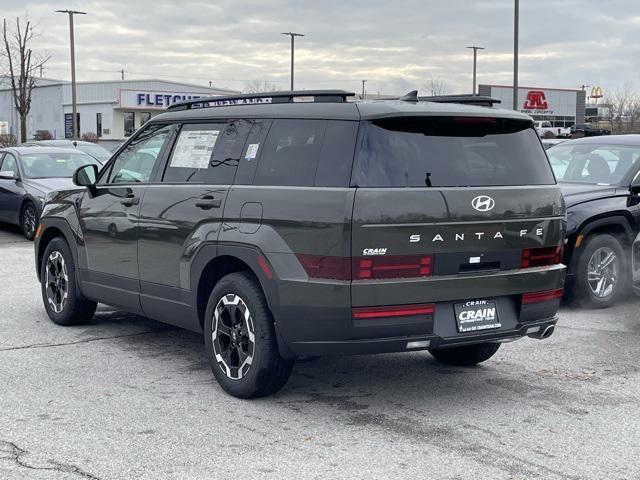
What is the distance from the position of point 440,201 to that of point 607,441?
1.62 m

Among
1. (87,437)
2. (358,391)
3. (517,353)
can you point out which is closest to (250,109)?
(358,391)

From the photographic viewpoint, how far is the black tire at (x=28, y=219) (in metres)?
15.3

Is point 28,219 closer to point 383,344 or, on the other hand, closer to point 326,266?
point 326,266

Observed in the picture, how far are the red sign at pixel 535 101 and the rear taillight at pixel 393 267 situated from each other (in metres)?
75.7

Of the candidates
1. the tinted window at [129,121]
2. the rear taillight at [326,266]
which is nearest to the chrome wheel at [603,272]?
the rear taillight at [326,266]

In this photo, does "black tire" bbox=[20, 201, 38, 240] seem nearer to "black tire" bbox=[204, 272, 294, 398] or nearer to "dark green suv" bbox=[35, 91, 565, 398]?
"dark green suv" bbox=[35, 91, 565, 398]

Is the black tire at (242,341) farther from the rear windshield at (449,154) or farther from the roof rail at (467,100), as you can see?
the roof rail at (467,100)

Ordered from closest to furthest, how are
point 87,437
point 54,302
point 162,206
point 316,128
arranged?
point 87,437
point 316,128
point 162,206
point 54,302

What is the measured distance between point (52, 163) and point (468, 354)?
11.6 m

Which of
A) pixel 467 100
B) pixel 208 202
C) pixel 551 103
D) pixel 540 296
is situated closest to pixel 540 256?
pixel 540 296

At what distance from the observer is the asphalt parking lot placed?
15.0 feet

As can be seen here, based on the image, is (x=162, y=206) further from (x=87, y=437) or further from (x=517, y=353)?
(x=517, y=353)

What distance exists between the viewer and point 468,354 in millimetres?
6641

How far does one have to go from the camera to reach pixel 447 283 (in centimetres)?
528
